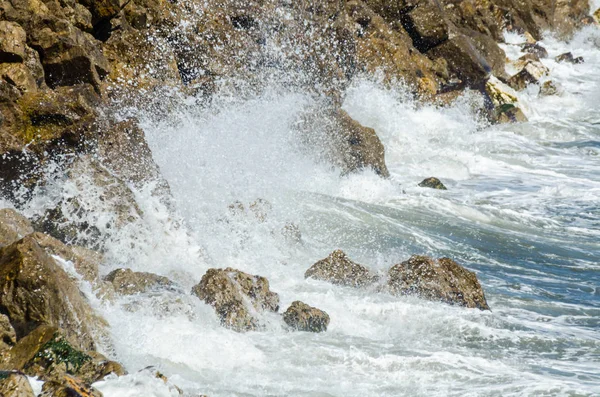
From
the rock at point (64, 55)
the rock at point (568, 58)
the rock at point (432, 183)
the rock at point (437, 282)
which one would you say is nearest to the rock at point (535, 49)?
the rock at point (568, 58)

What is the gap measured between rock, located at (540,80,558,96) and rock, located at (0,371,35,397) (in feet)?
58.4

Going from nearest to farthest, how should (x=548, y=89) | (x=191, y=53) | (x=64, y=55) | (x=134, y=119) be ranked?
(x=134, y=119)
(x=64, y=55)
(x=191, y=53)
(x=548, y=89)

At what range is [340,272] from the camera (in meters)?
7.69

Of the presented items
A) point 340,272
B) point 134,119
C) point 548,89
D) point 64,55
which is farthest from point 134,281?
point 548,89

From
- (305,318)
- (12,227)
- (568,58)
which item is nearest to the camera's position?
(12,227)

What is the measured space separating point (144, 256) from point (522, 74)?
46.4ft

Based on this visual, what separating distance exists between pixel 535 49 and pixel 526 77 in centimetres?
421

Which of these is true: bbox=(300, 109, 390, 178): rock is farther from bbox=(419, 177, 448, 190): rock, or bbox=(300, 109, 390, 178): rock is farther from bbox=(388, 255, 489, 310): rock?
bbox=(388, 255, 489, 310): rock

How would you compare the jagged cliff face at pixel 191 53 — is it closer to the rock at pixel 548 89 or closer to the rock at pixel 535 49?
the rock at pixel 548 89

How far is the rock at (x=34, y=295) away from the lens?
15.9ft

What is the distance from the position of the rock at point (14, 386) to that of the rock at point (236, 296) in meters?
2.52

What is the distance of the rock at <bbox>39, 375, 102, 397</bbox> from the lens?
3.95 meters

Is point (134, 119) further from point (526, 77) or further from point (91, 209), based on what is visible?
point (526, 77)

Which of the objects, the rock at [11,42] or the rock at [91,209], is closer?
the rock at [91,209]
